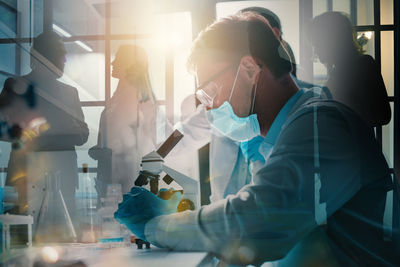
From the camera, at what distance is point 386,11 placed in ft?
4.50

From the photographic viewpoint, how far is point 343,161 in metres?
0.97

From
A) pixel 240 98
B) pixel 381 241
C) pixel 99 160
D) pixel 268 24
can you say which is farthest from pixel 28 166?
pixel 381 241

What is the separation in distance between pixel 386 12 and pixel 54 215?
1620mm

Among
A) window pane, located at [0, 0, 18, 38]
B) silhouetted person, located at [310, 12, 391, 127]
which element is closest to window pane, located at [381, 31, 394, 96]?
silhouetted person, located at [310, 12, 391, 127]

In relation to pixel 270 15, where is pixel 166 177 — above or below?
below

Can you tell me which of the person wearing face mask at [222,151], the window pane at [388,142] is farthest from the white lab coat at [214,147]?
the window pane at [388,142]

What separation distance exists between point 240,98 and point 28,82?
3.30 ft

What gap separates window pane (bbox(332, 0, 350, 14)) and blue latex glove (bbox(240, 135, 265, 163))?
0.66 meters

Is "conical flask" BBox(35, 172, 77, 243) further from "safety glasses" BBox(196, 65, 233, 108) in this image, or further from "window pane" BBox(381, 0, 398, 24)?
"window pane" BBox(381, 0, 398, 24)

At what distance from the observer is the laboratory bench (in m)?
0.92

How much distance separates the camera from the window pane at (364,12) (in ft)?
4.50

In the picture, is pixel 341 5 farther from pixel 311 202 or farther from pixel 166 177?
pixel 166 177

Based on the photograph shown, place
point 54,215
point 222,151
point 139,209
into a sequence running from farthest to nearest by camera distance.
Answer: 1. point 222,151
2. point 54,215
3. point 139,209

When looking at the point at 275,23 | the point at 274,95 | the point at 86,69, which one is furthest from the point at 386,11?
the point at 86,69
